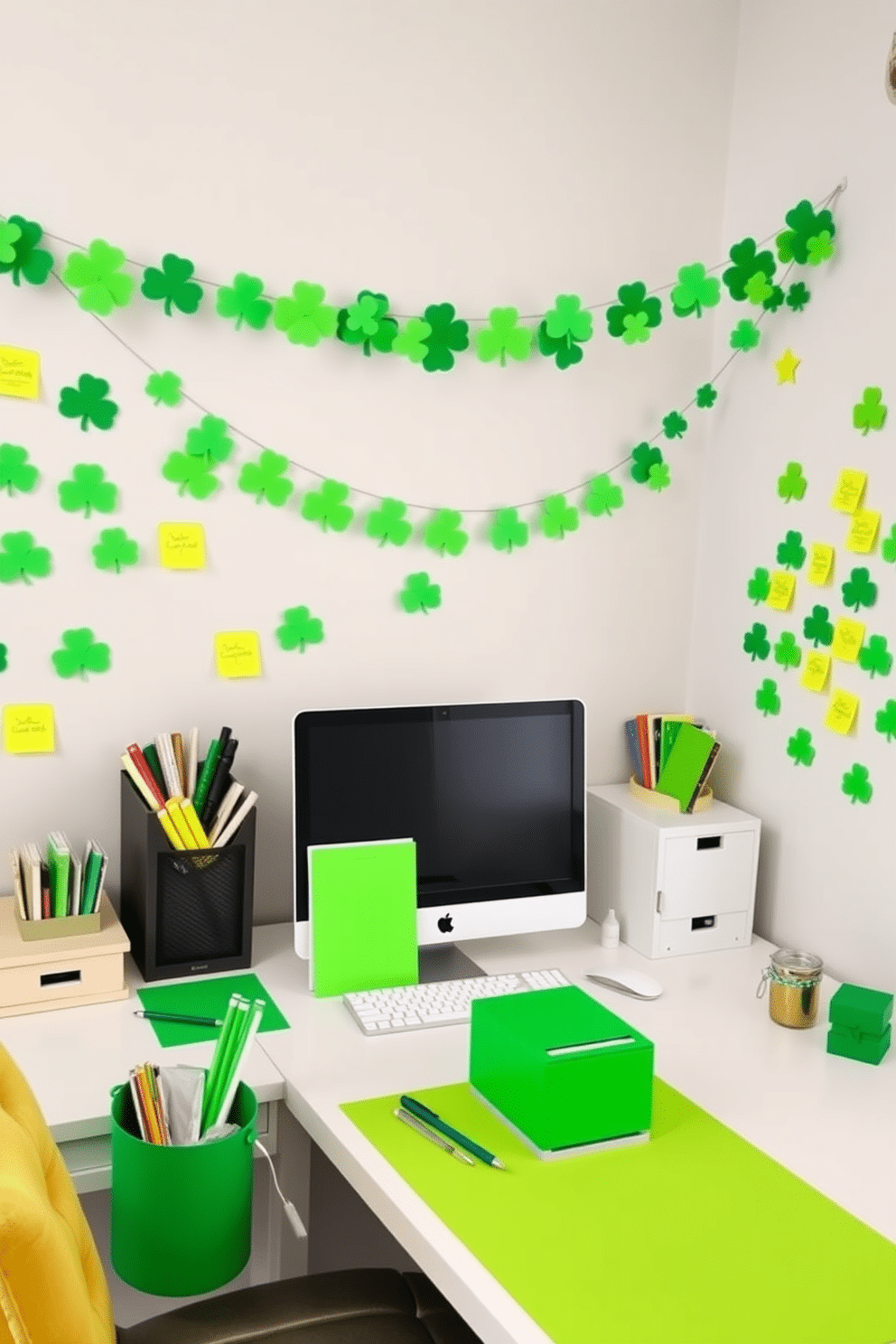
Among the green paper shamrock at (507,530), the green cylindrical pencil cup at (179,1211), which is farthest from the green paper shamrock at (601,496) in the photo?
the green cylindrical pencil cup at (179,1211)

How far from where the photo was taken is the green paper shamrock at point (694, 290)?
229 cm

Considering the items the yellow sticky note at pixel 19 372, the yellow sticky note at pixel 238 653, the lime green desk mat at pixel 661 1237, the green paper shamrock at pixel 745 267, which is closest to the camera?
the lime green desk mat at pixel 661 1237

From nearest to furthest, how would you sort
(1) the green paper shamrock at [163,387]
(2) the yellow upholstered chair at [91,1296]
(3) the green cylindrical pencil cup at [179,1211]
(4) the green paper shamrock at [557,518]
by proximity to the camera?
1. (2) the yellow upholstered chair at [91,1296]
2. (3) the green cylindrical pencil cup at [179,1211]
3. (1) the green paper shamrock at [163,387]
4. (4) the green paper shamrock at [557,518]

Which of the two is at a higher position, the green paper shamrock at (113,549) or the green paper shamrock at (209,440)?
the green paper shamrock at (209,440)

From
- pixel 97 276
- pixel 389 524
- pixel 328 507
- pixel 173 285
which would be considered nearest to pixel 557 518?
pixel 389 524

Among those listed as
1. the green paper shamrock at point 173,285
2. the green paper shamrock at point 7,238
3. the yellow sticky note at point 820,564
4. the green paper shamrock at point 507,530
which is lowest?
the yellow sticky note at point 820,564

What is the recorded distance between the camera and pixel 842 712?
7.05ft

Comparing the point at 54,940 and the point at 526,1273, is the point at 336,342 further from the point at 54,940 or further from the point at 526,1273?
the point at 526,1273

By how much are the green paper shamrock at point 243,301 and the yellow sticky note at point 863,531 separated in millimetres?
Answer: 1015

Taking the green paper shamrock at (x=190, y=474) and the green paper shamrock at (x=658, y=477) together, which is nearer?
the green paper shamrock at (x=190, y=474)

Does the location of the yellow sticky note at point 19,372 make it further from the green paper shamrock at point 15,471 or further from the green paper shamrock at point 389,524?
the green paper shamrock at point 389,524

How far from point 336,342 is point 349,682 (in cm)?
58

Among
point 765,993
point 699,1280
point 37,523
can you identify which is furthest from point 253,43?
point 699,1280

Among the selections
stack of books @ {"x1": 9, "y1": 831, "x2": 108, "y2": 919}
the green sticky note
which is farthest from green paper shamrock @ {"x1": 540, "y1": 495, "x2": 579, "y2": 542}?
stack of books @ {"x1": 9, "y1": 831, "x2": 108, "y2": 919}
